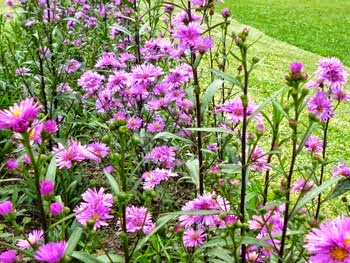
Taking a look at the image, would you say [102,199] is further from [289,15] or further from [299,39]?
[289,15]

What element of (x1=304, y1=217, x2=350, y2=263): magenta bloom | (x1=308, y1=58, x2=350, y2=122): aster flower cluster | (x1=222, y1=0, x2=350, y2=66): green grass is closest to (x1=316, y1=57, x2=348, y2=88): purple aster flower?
(x1=308, y1=58, x2=350, y2=122): aster flower cluster

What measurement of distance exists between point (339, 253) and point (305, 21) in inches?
426

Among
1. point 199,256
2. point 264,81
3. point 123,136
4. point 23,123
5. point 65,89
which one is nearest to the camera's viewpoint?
point 23,123

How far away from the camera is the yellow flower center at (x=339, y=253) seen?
0.88m

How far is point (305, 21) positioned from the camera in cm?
1115

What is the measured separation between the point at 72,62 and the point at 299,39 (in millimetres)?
6640

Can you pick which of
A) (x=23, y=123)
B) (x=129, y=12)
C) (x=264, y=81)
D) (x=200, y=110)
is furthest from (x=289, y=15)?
(x=23, y=123)

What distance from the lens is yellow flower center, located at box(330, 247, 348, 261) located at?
0.88 meters

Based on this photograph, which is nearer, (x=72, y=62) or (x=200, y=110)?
(x=200, y=110)

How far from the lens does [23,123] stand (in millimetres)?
1115

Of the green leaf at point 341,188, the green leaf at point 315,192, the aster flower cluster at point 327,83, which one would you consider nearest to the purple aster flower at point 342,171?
the aster flower cluster at point 327,83

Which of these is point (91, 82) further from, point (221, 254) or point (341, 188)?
point (341, 188)

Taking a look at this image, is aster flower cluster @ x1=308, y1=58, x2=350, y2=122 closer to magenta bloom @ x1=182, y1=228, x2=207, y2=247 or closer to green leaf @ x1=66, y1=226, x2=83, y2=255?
magenta bloom @ x1=182, y1=228, x2=207, y2=247

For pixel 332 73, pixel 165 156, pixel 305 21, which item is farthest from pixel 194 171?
pixel 305 21
